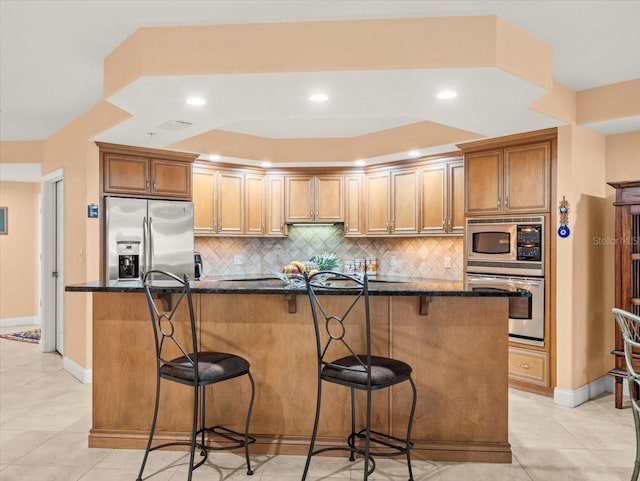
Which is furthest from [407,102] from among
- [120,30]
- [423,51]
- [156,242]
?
[156,242]

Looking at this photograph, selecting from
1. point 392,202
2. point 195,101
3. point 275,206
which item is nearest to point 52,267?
point 275,206

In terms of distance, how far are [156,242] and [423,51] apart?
343 cm

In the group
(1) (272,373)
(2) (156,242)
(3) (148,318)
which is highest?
(2) (156,242)

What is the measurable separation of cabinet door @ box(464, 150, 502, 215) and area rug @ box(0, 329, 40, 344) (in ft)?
19.8

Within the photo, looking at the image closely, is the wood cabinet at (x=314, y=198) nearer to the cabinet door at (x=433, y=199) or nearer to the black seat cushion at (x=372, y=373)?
the cabinet door at (x=433, y=199)

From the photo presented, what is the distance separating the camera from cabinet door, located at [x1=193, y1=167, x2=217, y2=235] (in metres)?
5.62

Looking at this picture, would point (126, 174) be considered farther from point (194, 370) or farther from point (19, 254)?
point (19, 254)

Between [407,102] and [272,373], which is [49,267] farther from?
[407,102]

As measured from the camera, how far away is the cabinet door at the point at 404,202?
18.3 ft

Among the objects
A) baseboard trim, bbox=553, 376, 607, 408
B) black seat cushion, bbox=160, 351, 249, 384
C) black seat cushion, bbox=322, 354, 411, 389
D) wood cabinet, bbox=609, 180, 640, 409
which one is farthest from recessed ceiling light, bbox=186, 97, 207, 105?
baseboard trim, bbox=553, 376, 607, 408

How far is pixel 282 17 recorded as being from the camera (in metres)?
2.74

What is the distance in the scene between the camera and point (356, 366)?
249 cm

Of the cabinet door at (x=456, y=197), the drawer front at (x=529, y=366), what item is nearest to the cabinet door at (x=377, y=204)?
the cabinet door at (x=456, y=197)

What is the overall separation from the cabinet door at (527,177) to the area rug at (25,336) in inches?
251
